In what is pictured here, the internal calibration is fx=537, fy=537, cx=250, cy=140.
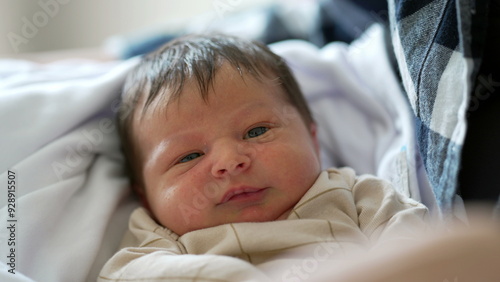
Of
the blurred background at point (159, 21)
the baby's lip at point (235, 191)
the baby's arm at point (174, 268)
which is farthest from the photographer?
the blurred background at point (159, 21)

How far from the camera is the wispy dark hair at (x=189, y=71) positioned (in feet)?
2.68

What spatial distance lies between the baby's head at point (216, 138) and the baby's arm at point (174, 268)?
102 mm

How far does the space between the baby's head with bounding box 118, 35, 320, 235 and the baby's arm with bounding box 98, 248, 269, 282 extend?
10cm

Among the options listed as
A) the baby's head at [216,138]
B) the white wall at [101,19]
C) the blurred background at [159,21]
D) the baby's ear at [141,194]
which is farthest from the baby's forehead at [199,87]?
the white wall at [101,19]

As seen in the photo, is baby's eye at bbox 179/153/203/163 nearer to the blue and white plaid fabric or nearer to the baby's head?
the baby's head

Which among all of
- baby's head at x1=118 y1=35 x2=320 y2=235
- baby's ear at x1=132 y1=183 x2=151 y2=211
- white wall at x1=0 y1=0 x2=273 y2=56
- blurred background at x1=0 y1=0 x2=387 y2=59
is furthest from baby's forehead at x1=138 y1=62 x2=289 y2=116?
white wall at x1=0 y1=0 x2=273 y2=56

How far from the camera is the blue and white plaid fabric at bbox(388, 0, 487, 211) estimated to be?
0.59 meters

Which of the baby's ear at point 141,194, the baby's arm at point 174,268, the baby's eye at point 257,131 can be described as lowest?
the baby's ear at point 141,194

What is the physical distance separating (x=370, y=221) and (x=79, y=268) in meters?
0.41

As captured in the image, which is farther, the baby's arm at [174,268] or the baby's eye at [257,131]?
the baby's eye at [257,131]

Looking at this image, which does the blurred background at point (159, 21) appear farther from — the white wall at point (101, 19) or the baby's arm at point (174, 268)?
the baby's arm at point (174, 268)

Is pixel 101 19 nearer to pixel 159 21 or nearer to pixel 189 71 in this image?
pixel 159 21

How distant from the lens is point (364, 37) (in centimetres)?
116

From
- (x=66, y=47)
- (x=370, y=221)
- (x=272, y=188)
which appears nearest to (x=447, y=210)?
(x=370, y=221)
